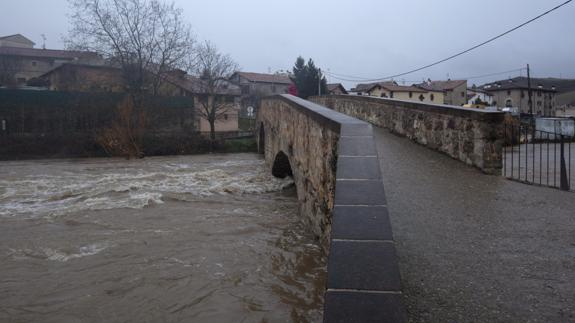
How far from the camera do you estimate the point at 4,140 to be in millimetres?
26547

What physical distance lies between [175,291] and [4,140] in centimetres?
2506

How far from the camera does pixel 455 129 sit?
8.18 m

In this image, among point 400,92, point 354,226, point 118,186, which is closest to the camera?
point 354,226

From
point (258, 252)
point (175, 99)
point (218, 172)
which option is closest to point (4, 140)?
point (175, 99)

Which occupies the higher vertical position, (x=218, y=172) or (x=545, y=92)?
(x=545, y=92)

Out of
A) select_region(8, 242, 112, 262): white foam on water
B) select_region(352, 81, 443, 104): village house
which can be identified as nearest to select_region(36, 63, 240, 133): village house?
select_region(352, 81, 443, 104): village house

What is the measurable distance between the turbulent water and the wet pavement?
164cm

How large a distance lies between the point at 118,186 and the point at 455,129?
38.8 feet

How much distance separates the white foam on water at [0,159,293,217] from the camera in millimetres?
12820

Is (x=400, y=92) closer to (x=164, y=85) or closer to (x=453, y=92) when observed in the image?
(x=453, y=92)

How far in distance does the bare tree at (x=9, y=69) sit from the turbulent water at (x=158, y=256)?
110ft

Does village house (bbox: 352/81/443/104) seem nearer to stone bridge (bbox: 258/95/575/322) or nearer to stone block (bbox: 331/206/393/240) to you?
stone bridge (bbox: 258/95/575/322)

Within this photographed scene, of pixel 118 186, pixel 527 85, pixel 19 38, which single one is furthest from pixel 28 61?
pixel 527 85

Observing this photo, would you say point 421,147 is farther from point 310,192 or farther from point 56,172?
point 56,172
